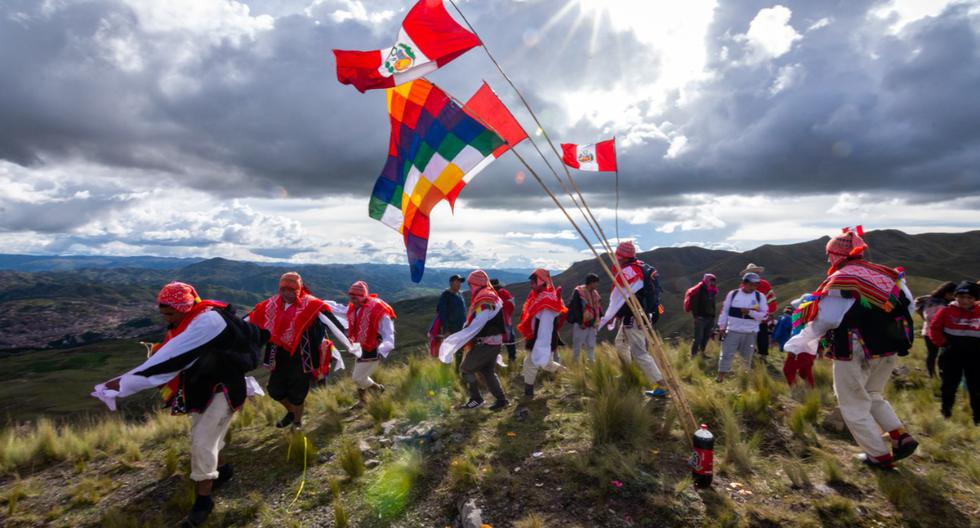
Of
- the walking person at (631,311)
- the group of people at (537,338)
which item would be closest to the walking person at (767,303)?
the group of people at (537,338)

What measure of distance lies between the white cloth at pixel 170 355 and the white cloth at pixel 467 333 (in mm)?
3013

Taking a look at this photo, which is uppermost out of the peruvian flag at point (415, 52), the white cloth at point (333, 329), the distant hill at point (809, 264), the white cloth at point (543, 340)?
the peruvian flag at point (415, 52)

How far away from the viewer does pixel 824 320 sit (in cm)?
463

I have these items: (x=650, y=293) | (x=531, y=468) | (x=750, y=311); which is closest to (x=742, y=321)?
(x=750, y=311)

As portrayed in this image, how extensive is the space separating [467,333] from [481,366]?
2.32 feet

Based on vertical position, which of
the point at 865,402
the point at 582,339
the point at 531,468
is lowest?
the point at 531,468

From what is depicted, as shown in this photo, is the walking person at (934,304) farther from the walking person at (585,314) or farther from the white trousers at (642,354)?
the walking person at (585,314)

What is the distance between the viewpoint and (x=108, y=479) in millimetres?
5676

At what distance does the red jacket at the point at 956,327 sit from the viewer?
616cm

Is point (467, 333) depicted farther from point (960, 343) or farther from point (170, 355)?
point (960, 343)

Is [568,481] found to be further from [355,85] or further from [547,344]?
[355,85]

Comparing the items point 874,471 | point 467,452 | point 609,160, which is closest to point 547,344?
point 467,452

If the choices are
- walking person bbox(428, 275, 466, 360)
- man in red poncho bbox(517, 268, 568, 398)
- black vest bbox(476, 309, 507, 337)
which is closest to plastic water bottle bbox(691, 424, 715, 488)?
man in red poncho bbox(517, 268, 568, 398)

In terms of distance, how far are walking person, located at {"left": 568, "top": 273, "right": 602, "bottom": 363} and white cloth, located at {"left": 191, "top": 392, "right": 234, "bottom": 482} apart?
7.04 m
